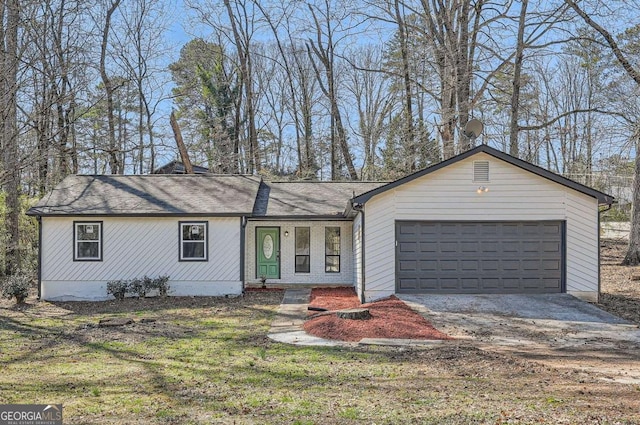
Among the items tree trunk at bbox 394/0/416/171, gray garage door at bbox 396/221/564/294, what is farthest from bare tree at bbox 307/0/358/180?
gray garage door at bbox 396/221/564/294

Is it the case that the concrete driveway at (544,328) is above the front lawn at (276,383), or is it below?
below

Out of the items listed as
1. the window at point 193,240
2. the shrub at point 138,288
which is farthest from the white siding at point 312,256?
the shrub at point 138,288

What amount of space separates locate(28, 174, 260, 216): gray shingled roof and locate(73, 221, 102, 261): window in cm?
49

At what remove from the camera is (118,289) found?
1442 centimetres

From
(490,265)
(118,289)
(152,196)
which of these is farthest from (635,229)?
(118,289)

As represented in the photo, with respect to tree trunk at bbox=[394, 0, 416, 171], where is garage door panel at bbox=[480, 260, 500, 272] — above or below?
below

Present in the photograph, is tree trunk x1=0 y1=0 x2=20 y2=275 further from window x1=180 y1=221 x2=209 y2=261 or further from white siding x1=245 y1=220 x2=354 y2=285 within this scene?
white siding x1=245 y1=220 x2=354 y2=285

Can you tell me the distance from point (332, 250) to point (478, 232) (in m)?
5.24

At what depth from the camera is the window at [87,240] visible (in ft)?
49.2

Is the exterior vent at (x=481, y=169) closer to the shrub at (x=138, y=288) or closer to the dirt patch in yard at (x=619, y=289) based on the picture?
the dirt patch in yard at (x=619, y=289)

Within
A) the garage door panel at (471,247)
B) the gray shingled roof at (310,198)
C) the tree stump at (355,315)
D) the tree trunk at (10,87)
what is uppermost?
the tree trunk at (10,87)

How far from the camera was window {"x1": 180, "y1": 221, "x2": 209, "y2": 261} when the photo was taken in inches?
591

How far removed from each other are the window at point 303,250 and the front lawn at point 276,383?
7.05 metres

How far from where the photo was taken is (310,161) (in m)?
29.8
